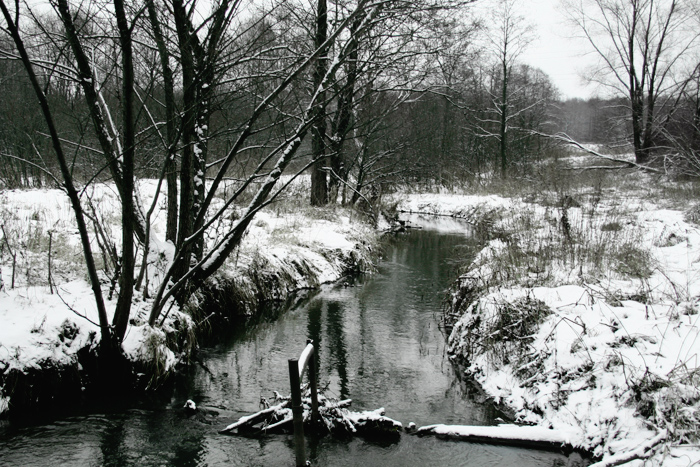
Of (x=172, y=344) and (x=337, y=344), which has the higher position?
(x=172, y=344)

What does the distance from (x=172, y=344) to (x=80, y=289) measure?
119 centimetres

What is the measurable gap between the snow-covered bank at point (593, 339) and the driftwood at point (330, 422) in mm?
1330

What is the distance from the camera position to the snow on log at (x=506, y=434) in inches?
152

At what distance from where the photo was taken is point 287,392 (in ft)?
16.0

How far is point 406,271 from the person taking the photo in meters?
10.5

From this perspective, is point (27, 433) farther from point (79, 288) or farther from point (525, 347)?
point (525, 347)

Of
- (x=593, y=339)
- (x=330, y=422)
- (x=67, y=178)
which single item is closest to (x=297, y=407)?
(x=330, y=422)

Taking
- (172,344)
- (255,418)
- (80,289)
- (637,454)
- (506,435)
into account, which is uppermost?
(80,289)

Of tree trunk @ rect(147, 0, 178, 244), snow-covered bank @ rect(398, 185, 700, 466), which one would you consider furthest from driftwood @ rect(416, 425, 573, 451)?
tree trunk @ rect(147, 0, 178, 244)

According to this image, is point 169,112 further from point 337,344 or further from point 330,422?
point 330,422

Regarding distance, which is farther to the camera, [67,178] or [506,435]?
[506,435]

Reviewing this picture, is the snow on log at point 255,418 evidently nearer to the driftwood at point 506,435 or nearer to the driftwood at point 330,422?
the driftwood at point 330,422

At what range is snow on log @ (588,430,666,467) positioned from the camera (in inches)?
124

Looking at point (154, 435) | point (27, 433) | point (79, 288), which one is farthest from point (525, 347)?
point (79, 288)
